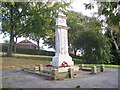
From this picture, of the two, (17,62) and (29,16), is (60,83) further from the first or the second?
(29,16)

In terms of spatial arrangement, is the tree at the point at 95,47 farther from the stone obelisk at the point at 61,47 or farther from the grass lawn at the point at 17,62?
the stone obelisk at the point at 61,47

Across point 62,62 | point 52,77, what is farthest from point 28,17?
point 52,77

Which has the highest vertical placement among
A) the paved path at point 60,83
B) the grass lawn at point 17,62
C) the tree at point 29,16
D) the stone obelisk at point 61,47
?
the tree at point 29,16

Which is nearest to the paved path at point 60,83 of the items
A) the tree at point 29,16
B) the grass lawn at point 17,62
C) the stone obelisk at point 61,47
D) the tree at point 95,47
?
the stone obelisk at point 61,47

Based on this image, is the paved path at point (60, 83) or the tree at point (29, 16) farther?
the tree at point (29, 16)

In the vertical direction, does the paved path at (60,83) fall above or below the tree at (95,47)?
below

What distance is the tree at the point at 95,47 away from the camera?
28125mm

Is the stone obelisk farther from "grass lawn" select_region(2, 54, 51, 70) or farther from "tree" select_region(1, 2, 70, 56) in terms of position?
"tree" select_region(1, 2, 70, 56)

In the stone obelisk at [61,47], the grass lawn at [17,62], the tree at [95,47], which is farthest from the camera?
the tree at [95,47]

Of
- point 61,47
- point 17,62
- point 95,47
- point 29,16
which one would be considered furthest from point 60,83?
point 29,16

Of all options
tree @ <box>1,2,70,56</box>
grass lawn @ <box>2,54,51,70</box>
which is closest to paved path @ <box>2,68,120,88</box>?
grass lawn @ <box>2,54,51,70</box>

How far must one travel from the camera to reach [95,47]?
28531mm

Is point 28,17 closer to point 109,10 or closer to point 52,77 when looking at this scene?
point 52,77

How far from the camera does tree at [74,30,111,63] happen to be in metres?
28.1
